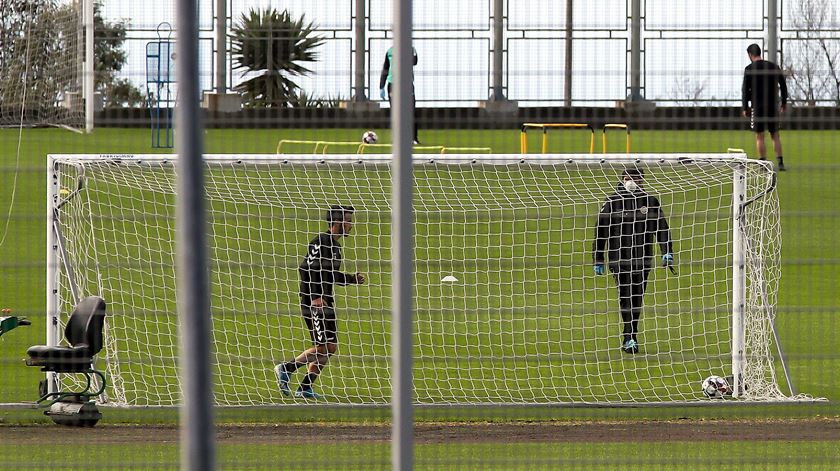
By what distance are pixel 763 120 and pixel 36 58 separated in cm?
491

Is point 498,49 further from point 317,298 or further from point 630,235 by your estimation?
point 630,235

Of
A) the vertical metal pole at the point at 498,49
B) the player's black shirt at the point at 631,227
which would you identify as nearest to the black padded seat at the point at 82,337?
the player's black shirt at the point at 631,227

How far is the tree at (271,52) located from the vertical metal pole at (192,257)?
6.73 feet

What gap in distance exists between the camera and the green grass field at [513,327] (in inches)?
263

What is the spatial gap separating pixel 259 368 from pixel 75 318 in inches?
87.5

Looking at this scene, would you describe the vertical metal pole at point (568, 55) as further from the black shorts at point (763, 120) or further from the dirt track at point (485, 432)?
the dirt track at point (485, 432)

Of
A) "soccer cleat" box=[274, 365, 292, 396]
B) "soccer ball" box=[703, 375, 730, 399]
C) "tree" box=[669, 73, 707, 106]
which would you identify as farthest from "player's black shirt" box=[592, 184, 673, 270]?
"tree" box=[669, 73, 707, 106]

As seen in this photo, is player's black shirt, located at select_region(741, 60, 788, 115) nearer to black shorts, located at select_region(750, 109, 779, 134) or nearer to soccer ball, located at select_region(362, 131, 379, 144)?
black shorts, located at select_region(750, 109, 779, 134)

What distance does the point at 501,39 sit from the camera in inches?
210

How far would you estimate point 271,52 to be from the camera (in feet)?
17.4

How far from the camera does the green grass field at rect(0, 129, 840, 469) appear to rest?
263 inches

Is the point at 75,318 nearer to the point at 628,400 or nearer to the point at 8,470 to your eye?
the point at 8,470

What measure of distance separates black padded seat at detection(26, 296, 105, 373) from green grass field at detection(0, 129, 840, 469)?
0.39 metres

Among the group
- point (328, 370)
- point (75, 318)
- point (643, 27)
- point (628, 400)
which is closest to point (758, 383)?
point (628, 400)
